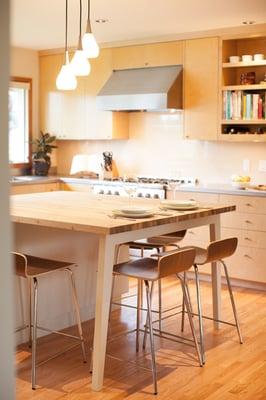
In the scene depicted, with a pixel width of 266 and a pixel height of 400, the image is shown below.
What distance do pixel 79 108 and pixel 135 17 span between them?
1.82m

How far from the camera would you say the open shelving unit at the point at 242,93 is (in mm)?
5594

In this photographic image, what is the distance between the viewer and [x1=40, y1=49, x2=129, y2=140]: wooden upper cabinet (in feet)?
21.6

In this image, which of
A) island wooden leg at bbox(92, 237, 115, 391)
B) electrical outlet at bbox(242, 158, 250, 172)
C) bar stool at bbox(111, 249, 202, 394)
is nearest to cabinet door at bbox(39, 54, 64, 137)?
electrical outlet at bbox(242, 158, 250, 172)

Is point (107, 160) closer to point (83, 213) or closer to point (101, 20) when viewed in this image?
point (101, 20)

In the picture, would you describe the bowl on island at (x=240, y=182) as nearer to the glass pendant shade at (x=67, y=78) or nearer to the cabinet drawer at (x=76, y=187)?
the cabinet drawer at (x=76, y=187)

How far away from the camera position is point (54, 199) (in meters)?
4.30

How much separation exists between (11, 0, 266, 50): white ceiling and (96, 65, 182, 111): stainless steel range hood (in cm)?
38

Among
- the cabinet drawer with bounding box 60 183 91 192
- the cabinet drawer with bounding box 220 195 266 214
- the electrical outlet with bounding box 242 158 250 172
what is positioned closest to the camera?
the cabinet drawer with bounding box 220 195 266 214

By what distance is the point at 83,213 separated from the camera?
3.61 metres

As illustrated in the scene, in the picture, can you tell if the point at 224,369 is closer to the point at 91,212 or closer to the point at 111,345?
the point at 111,345

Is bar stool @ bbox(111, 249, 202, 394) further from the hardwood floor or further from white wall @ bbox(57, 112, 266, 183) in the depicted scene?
white wall @ bbox(57, 112, 266, 183)

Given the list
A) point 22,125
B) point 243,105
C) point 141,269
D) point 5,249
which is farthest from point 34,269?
point 22,125

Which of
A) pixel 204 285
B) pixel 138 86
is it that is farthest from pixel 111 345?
pixel 138 86

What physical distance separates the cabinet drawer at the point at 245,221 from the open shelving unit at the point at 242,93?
76 centimetres
